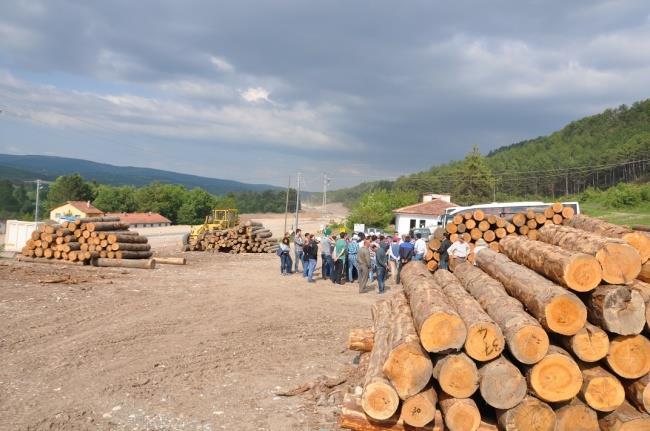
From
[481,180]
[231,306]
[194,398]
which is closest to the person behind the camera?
[194,398]

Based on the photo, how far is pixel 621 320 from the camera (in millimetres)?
5117

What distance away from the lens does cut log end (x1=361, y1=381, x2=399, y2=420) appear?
16.5ft

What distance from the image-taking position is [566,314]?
516cm

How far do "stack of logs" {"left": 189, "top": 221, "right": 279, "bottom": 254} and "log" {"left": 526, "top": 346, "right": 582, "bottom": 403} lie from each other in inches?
894

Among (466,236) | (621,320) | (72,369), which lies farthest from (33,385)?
(466,236)

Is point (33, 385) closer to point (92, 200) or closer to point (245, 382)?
point (245, 382)

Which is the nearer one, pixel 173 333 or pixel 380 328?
pixel 380 328

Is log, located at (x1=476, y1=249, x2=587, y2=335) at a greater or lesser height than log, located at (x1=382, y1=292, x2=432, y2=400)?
greater

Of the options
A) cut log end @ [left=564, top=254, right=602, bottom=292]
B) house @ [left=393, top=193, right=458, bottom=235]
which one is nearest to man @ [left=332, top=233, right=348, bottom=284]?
cut log end @ [left=564, top=254, right=602, bottom=292]

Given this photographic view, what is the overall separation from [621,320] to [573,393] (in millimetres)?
894

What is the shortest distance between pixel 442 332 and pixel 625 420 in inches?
78.7

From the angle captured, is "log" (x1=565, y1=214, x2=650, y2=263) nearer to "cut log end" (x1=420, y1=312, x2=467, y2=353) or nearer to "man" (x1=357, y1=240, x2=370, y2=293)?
"cut log end" (x1=420, y1=312, x2=467, y2=353)

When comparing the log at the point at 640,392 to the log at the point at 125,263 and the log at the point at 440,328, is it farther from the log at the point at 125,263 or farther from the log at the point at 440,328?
the log at the point at 125,263

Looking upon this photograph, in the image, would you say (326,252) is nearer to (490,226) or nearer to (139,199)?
(490,226)
